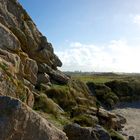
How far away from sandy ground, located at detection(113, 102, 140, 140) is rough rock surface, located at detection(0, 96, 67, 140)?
1513 inches

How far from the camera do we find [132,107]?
281 ft

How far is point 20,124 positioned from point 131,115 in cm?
6164

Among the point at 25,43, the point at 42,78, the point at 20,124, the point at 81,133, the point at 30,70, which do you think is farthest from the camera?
the point at 42,78

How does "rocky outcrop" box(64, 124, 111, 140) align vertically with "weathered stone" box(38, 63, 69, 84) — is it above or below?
below

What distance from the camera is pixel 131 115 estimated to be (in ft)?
245

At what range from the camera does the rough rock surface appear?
47.9 feet

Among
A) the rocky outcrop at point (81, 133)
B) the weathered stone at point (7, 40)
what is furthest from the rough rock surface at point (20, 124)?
the weathered stone at point (7, 40)

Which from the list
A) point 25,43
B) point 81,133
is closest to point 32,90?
point 25,43

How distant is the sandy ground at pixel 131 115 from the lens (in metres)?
56.7

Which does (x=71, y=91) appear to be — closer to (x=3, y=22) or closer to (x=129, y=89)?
(x=3, y=22)

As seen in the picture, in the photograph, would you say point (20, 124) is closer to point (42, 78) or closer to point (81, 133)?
point (81, 133)

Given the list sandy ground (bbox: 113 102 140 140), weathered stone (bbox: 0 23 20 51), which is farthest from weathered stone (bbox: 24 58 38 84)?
sandy ground (bbox: 113 102 140 140)

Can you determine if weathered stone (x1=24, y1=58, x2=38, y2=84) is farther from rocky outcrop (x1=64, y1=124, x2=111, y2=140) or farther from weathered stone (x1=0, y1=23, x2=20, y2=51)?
rocky outcrop (x1=64, y1=124, x2=111, y2=140)

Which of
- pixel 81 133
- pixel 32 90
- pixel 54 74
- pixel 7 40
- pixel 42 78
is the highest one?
pixel 7 40
